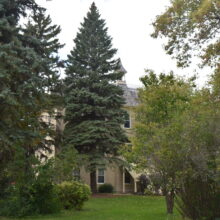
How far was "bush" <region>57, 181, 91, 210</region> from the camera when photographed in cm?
1614

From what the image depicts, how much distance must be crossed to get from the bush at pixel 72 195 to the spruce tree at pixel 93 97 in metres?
8.92

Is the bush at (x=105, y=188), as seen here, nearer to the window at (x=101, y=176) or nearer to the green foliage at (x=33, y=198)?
the window at (x=101, y=176)

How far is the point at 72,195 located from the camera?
53.1 ft

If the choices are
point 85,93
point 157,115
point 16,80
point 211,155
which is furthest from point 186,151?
point 85,93

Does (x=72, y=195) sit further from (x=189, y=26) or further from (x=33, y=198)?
(x=189, y=26)

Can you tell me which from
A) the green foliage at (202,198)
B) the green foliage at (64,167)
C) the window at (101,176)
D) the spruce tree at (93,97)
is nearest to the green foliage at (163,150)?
the green foliage at (202,198)

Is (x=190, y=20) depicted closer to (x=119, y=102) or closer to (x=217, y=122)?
(x=217, y=122)

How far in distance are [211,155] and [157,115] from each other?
542 centimetres

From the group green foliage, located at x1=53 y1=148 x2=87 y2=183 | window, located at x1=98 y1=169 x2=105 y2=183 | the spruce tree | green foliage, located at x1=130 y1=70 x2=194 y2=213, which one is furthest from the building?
green foliage, located at x1=130 y1=70 x2=194 y2=213

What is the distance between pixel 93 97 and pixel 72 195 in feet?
37.3

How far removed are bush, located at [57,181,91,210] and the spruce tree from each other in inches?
351

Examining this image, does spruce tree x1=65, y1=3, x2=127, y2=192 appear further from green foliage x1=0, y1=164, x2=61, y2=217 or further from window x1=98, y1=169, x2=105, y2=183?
green foliage x1=0, y1=164, x2=61, y2=217

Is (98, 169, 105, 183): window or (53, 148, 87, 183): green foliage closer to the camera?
(53, 148, 87, 183): green foliage

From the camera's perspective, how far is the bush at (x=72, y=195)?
53.0 ft
